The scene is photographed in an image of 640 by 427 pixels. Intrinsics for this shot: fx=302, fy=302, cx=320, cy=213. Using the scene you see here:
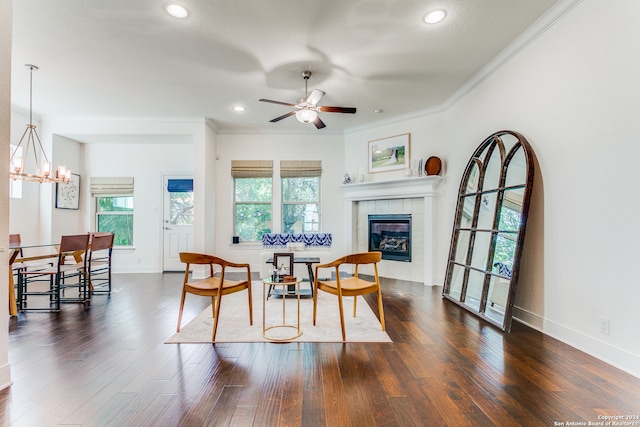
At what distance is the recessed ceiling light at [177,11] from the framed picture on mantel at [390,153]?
12.7 feet

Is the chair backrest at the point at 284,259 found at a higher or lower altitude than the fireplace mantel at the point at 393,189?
lower

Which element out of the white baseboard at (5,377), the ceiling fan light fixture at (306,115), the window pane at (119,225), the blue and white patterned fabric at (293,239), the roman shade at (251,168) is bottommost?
the white baseboard at (5,377)

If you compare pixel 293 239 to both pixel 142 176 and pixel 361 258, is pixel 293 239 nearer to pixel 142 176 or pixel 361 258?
pixel 361 258

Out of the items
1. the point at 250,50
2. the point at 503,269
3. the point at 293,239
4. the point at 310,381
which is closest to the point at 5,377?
the point at 310,381

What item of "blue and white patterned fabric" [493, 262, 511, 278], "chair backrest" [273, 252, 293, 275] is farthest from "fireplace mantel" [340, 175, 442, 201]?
"chair backrest" [273, 252, 293, 275]

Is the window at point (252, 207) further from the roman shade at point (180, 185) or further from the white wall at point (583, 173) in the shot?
the white wall at point (583, 173)

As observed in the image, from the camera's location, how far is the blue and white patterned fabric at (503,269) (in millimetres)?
3062

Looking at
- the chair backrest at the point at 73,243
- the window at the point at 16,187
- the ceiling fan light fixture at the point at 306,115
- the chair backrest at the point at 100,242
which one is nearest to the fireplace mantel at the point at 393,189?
the ceiling fan light fixture at the point at 306,115

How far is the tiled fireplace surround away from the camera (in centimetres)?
509

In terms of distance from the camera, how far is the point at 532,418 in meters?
1.60

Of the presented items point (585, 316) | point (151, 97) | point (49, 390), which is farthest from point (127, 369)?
point (151, 97)

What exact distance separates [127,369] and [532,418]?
2560mm

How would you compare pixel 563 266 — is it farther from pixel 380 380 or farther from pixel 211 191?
Result: pixel 211 191

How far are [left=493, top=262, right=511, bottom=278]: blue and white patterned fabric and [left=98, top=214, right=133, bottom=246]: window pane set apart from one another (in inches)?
261
